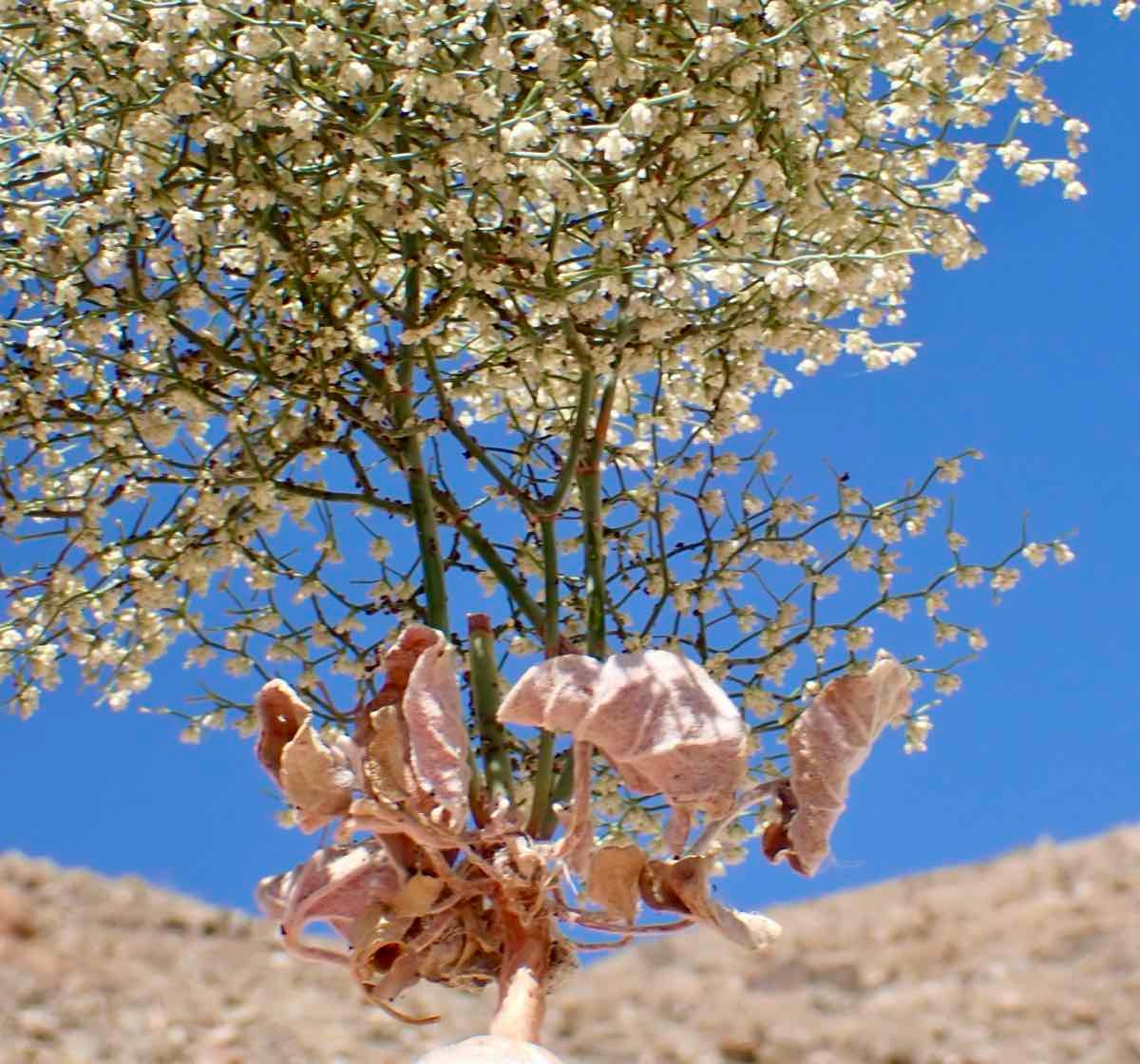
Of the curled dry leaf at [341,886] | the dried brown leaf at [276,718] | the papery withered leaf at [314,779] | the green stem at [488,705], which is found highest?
the green stem at [488,705]

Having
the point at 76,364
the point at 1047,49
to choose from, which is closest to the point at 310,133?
the point at 76,364

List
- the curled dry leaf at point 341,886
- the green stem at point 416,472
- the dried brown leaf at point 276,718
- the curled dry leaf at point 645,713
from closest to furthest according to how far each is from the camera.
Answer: the curled dry leaf at point 645,713 → the dried brown leaf at point 276,718 → the curled dry leaf at point 341,886 → the green stem at point 416,472

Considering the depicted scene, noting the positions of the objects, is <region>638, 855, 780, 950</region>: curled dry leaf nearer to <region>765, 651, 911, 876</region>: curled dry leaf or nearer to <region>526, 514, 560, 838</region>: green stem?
<region>765, 651, 911, 876</region>: curled dry leaf

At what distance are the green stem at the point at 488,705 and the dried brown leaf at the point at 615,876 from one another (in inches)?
18.3

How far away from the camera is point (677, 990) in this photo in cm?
1055

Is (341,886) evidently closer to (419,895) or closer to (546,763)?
(419,895)

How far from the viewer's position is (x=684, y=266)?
10.5 ft

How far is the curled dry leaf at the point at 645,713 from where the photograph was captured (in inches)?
104

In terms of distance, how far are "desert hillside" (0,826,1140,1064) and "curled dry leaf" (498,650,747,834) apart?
6709mm

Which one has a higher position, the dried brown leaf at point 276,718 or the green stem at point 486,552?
the green stem at point 486,552

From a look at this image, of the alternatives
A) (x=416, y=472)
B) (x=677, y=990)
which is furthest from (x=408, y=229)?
(x=677, y=990)

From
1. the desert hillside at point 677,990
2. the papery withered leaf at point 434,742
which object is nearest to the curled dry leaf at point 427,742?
the papery withered leaf at point 434,742

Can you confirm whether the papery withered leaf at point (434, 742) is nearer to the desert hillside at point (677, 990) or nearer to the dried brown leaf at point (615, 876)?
the dried brown leaf at point (615, 876)

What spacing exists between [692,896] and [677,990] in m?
8.08
